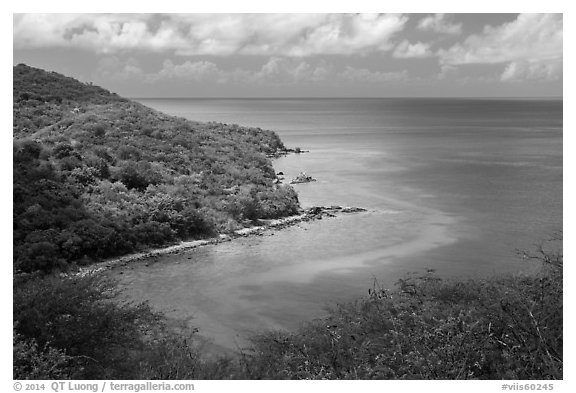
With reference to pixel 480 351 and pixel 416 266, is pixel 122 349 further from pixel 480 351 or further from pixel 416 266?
pixel 416 266

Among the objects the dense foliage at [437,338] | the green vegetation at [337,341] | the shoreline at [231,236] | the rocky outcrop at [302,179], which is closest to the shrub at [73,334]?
the green vegetation at [337,341]

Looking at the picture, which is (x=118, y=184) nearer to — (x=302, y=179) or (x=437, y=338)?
(x=302, y=179)

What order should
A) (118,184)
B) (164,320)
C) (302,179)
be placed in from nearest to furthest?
1. (164,320)
2. (118,184)
3. (302,179)

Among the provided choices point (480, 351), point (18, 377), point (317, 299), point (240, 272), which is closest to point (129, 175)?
point (240, 272)

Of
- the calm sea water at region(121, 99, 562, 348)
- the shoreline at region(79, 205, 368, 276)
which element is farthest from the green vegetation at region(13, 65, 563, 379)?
the calm sea water at region(121, 99, 562, 348)

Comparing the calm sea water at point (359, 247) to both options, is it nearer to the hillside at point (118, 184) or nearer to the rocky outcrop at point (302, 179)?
the rocky outcrop at point (302, 179)

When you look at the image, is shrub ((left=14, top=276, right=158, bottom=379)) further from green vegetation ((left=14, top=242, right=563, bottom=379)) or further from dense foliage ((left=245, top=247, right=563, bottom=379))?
dense foliage ((left=245, top=247, right=563, bottom=379))

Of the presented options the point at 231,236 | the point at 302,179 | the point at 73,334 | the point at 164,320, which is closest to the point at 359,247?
the point at 231,236
